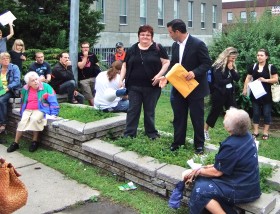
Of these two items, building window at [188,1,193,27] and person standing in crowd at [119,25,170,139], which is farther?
building window at [188,1,193,27]

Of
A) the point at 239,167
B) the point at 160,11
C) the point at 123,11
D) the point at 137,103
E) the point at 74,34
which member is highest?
the point at 160,11

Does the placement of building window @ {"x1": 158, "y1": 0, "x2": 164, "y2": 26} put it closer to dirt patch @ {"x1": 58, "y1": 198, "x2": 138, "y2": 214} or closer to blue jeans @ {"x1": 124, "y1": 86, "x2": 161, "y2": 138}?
blue jeans @ {"x1": 124, "y1": 86, "x2": 161, "y2": 138}

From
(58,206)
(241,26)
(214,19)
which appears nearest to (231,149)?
(58,206)

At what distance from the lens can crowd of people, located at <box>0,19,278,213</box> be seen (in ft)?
11.7

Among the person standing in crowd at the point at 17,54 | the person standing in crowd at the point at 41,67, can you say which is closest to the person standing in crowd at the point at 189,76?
the person standing in crowd at the point at 41,67

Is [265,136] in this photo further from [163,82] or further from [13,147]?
[13,147]

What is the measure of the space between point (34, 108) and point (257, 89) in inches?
157

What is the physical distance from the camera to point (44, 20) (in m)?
10.6

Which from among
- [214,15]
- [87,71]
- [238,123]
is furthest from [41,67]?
[214,15]

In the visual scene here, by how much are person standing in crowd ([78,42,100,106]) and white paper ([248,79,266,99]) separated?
3616mm

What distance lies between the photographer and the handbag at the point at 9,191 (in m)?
3.22

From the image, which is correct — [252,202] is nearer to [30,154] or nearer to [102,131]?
[102,131]

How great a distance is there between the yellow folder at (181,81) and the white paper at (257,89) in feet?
8.55

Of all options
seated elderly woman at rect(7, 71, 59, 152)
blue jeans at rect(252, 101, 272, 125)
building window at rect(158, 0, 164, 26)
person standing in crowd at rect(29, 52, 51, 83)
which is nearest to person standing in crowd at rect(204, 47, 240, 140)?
blue jeans at rect(252, 101, 272, 125)
